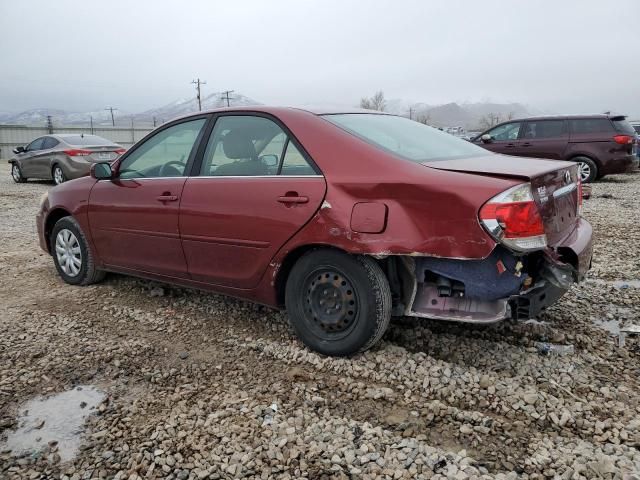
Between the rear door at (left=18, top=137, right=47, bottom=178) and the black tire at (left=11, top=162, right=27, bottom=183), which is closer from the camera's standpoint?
the rear door at (left=18, top=137, right=47, bottom=178)

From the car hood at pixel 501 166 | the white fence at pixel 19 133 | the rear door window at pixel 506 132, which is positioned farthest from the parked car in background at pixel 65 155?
the white fence at pixel 19 133

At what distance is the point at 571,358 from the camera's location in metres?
3.22

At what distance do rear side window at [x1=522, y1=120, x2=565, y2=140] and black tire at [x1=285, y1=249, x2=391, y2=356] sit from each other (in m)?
10.6

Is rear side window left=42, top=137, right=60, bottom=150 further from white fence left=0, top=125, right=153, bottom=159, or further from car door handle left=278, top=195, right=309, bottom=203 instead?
white fence left=0, top=125, right=153, bottom=159

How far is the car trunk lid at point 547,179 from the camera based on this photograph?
2.80 meters

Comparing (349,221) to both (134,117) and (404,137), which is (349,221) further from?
(134,117)

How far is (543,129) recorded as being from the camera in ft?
40.0

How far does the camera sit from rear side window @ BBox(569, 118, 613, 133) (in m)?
11.6

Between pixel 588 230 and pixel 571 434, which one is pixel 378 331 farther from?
pixel 588 230

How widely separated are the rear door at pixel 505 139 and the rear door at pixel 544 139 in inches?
5.5

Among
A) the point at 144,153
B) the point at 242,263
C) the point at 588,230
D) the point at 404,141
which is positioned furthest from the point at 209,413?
the point at 588,230

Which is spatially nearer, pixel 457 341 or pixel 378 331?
pixel 378 331

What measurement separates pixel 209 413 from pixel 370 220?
1334mm

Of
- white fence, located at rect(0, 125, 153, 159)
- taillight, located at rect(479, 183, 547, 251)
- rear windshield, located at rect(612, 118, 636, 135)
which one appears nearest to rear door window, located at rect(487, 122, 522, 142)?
rear windshield, located at rect(612, 118, 636, 135)
